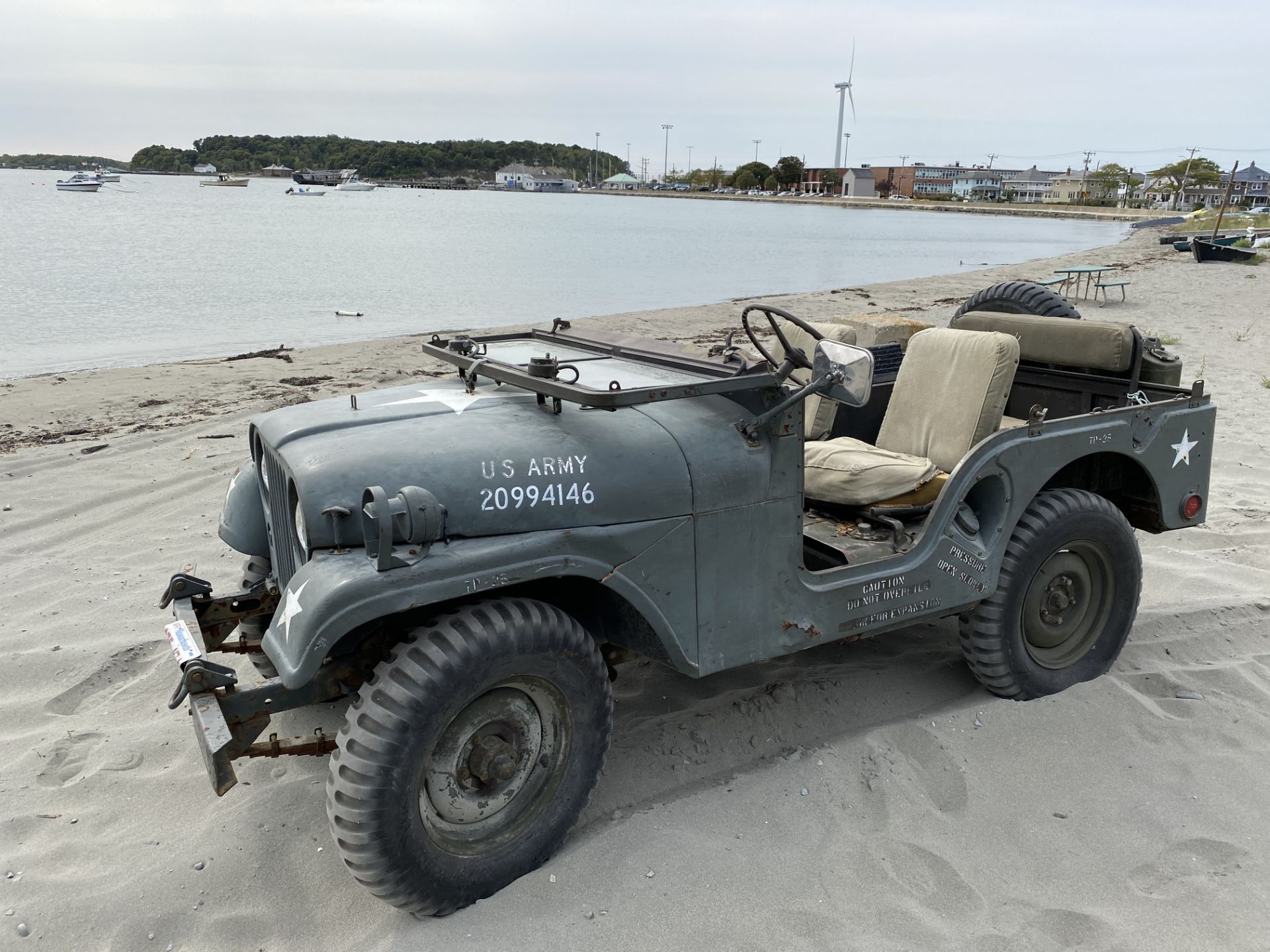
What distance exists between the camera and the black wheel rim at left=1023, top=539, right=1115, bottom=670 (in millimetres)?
4188

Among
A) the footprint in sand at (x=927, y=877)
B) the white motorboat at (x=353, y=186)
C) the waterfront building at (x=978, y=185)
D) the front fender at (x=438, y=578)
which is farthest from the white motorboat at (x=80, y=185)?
the footprint in sand at (x=927, y=877)

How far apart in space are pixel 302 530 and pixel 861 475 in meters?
2.25

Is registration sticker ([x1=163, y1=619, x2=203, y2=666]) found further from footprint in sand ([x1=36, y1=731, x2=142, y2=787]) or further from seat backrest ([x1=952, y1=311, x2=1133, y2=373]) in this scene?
seat backrest ([x1=952, y1=311, x2=1133, y2=373])

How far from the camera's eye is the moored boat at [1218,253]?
101 feet

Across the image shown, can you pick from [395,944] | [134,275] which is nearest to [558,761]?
[395,944]

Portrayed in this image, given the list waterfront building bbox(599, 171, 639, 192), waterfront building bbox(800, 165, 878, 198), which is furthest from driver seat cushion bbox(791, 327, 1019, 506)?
waterfront building bbox(599, 171, 639, 192)

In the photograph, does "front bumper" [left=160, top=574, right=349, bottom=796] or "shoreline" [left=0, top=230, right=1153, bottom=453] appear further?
"shoreline" [left=0, top=230, right=1153, bottom=453]

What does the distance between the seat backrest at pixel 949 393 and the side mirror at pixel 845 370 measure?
1.36m

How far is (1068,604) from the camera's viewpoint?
4309 mm

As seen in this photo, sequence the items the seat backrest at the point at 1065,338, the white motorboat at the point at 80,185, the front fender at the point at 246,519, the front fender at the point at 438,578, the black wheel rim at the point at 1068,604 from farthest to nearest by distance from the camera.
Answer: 1. the white motorboat at the point at 80,185
2. the seat backrest at the point at 1065,338
3. the black wheel rim at the point at 1068,604
4. the front fender at the point at 246,519
5. the front fender at the point at 438,578

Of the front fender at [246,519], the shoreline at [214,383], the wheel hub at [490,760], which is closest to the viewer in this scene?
the wheel hub at [490,760]

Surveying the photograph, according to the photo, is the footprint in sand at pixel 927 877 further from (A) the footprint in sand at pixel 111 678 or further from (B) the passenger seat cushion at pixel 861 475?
(A) the footprint in sand at pixel 111 678

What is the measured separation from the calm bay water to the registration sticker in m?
12.5

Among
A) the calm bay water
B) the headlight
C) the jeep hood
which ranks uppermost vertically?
the jeep hood
